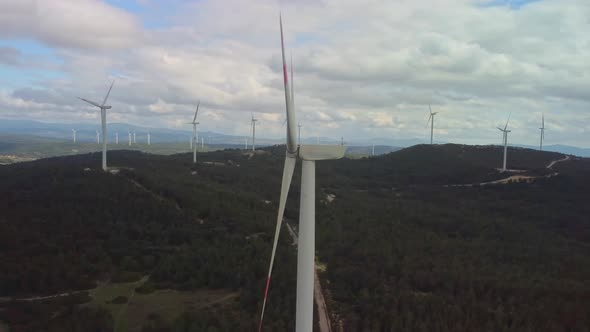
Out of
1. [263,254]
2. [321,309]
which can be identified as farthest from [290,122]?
[263,254]

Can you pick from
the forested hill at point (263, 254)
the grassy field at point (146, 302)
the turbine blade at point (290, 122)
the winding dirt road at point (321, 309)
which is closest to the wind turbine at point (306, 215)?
the turbine blade at point (290, 122)

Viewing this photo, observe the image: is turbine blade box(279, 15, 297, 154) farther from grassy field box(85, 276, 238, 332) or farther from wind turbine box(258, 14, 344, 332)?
grassy field box(85, 276, 238, 332)

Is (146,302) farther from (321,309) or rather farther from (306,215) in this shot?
(306,215)

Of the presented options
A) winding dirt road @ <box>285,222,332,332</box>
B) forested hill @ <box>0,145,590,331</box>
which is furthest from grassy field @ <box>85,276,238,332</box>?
winding dirt road @ <box>285,222,332,332</box>

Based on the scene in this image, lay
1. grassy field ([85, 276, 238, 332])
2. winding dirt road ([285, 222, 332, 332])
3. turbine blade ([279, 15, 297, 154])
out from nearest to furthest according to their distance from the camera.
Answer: turbine blade ([279, 15, 297, 154]), winding dirt road ([285, 222, 332, 332]), grassy field ([85, 276, 238, 332])

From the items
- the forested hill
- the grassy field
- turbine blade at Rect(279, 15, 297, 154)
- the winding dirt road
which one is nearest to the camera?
turbine blade at Rect(279, 15, 297, 154)

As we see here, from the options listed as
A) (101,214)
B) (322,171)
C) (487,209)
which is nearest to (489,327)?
(101,214)
